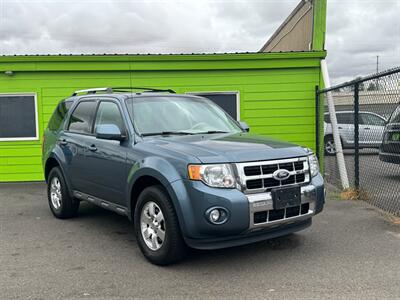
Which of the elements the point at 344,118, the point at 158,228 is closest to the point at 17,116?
the point at 158,228

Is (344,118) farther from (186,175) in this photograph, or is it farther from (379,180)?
(186,175)

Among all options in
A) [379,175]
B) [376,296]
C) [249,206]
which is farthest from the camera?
[379,175]

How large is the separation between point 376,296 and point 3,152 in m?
8.72

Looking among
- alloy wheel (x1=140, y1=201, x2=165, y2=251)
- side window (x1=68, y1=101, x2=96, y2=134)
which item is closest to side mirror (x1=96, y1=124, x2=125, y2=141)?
alloy wheel (x1=140, y1=201, x2=165, y2=251)

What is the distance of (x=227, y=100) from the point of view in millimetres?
10328

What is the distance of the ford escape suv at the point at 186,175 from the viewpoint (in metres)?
4.14

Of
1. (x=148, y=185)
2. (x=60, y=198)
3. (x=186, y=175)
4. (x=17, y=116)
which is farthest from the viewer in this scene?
(x=17, y=116)

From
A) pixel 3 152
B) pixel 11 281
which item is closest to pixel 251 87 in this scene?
pixel 3 152

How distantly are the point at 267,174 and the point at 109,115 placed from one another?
234 centimetres

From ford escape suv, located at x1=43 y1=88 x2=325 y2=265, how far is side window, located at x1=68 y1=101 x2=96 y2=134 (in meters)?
0.03

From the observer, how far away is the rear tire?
6543 mm

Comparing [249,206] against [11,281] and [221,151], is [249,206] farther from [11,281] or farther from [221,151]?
[11,281]

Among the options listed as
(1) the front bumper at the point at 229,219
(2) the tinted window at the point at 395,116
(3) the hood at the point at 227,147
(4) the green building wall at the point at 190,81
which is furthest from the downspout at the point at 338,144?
(1) the front bumper at the point at 229,219

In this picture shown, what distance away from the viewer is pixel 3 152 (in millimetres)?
10070
